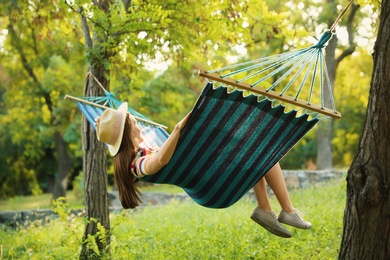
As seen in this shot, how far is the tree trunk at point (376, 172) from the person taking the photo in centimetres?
260

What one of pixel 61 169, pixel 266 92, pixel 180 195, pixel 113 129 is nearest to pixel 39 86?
pixel 61 169

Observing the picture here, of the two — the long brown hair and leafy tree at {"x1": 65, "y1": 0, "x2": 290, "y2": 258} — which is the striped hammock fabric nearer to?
the long brown hair

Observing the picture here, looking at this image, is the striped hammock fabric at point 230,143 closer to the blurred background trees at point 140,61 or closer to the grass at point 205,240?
the grass at point 205,240

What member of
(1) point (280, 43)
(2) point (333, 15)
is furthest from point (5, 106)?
(2) point (333, 15)

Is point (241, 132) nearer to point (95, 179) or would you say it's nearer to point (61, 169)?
point (95, 179)

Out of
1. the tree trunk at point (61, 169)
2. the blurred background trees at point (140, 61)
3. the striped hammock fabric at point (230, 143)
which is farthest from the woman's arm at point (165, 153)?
the tree trunk at point (61, 169)

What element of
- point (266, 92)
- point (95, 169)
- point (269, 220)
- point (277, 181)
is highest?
point (266, 92)

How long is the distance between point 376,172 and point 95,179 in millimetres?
2235

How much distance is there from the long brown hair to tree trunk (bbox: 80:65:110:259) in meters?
0.97

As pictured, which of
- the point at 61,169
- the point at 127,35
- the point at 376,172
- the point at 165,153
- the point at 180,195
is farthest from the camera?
the point at 61,169

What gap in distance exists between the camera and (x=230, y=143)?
298 centimetres

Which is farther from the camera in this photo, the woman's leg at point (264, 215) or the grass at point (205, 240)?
the grass at point (205, 240)

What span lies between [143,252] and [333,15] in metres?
8.48

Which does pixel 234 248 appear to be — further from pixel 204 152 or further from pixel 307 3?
pixel 307 3
